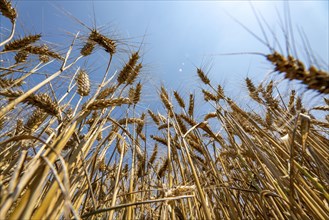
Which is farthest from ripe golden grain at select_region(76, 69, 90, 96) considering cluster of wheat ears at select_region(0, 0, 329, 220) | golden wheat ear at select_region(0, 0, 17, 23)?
golden wheat ear at select_region(0, 0, 17, 23)

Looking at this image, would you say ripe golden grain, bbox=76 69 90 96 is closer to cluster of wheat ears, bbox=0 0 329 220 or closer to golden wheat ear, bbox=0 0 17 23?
cluster of wheat ears, bbox=0 0 329 220

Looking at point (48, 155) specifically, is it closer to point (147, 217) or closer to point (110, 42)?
point (147, 217)

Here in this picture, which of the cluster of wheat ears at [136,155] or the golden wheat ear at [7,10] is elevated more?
the golden wheat ear at [7,10]

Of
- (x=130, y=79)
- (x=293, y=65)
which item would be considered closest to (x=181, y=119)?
(x=130, y=79)

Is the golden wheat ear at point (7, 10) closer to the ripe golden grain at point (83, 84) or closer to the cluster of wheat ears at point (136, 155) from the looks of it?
the cluster of wheat ears at point (136, 155)

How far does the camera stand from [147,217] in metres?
1.83

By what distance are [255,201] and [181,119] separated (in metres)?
1.29

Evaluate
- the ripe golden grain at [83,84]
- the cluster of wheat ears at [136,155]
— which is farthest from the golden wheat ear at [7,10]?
the ripe golden grain at [83,84]

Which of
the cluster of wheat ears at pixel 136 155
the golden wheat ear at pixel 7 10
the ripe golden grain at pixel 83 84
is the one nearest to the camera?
the cluster of wheat ears at pixel 136 155

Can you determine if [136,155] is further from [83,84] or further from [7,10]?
[7,10]

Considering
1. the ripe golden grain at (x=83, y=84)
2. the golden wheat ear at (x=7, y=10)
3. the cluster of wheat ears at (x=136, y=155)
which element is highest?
the golden wheat ear at (x=7, y=10)

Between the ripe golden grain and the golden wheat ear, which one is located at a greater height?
the golden wheat ear

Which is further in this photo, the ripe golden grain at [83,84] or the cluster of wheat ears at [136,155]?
the ripe golden grain at [83,84]

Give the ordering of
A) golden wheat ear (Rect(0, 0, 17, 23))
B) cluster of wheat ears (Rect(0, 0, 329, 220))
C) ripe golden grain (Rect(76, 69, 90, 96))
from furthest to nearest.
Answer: golden wheat ear (Rect(0, 0, 17, 23)) → ripe golden grain (Rect(76, 69, 90, 96)) → cluster of wheat ears (Rect(0, 0, 329, 220))
